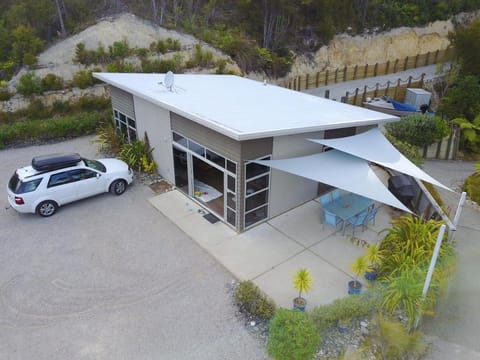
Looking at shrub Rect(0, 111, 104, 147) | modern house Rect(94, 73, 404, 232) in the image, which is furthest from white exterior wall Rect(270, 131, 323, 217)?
shrub Rect(0, 111, 104, 147)

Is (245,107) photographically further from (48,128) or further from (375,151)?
(48,128)

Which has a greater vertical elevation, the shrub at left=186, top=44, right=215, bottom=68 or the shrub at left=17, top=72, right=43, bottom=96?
the shrub at left=186, top=44, right=215, bottom=68

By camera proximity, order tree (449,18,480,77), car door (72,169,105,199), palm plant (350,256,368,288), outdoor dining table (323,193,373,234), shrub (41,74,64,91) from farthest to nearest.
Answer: tree (449,18,480,77) → shrub (41,74,64,91) → car door (72,169,105,199) → outdoor dining table (323,193,373,234) → palm plant (350,256,368,288)

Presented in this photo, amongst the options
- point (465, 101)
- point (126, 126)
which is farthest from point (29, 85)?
point (465, 101)

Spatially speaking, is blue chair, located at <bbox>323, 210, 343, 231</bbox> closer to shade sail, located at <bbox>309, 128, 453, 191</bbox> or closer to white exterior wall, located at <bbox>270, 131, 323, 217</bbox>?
white exterior wall, located at <bbox>270, 131, 323, 217</bbox>

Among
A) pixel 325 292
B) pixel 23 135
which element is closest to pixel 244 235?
pixel 325 292

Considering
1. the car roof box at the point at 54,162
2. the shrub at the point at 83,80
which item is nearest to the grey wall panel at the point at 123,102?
the car roof box at the point at 54,162
